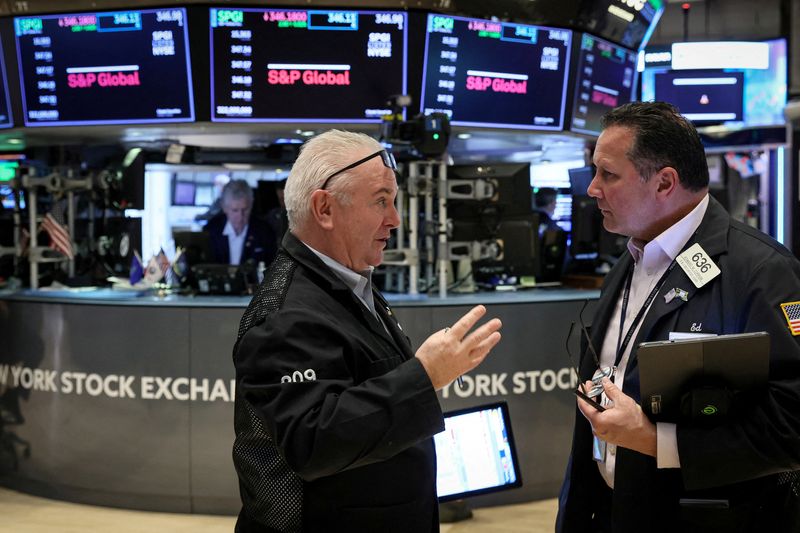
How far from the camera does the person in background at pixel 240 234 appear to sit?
6.41m

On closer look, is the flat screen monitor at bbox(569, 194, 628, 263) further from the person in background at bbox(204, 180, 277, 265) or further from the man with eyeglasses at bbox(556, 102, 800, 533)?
the man with eyeglasses at bbox(556, 102, 800, 533)

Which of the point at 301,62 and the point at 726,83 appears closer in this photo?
the point at 301,62

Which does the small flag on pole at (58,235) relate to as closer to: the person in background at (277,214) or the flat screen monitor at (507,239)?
the person in background at (277,214)

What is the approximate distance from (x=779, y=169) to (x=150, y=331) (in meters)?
7.76

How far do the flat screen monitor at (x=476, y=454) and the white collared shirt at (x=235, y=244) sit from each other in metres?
3.40

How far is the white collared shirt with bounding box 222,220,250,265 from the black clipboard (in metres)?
5.00

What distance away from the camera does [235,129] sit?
5.61 meters

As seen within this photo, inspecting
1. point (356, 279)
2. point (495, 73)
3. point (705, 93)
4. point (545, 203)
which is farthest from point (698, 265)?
point (705, 93)

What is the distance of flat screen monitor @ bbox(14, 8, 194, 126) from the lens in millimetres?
5363

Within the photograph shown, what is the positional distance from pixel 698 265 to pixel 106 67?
4.57 metres

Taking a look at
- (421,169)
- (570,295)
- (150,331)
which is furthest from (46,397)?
(570,295)

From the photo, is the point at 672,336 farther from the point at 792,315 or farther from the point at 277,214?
the point at 277,214

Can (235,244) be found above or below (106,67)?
below

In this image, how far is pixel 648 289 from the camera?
206 centimetres
